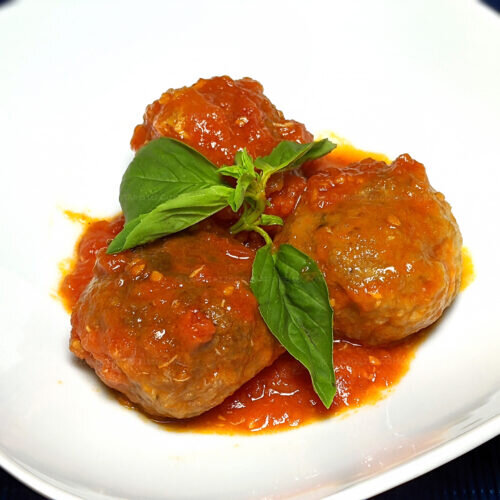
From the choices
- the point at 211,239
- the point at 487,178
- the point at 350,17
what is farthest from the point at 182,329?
the point at 350,17

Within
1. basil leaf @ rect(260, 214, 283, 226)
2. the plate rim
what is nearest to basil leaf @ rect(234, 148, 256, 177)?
basil leaf @ rect(260, 214, 283, 226)

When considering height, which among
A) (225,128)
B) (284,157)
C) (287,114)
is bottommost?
(287,114)

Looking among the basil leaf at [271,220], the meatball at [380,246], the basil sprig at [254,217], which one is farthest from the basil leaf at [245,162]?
the meatball at [380,246]

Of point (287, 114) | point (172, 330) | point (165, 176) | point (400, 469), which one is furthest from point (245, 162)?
point (287, 114)

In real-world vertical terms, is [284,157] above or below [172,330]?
above

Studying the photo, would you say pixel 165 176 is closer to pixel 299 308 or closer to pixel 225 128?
pixel 225 128

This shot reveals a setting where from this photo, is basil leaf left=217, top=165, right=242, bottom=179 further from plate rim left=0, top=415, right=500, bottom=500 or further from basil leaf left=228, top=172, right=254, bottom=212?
plate rim left=0, top=415, right=500, bottom=500
